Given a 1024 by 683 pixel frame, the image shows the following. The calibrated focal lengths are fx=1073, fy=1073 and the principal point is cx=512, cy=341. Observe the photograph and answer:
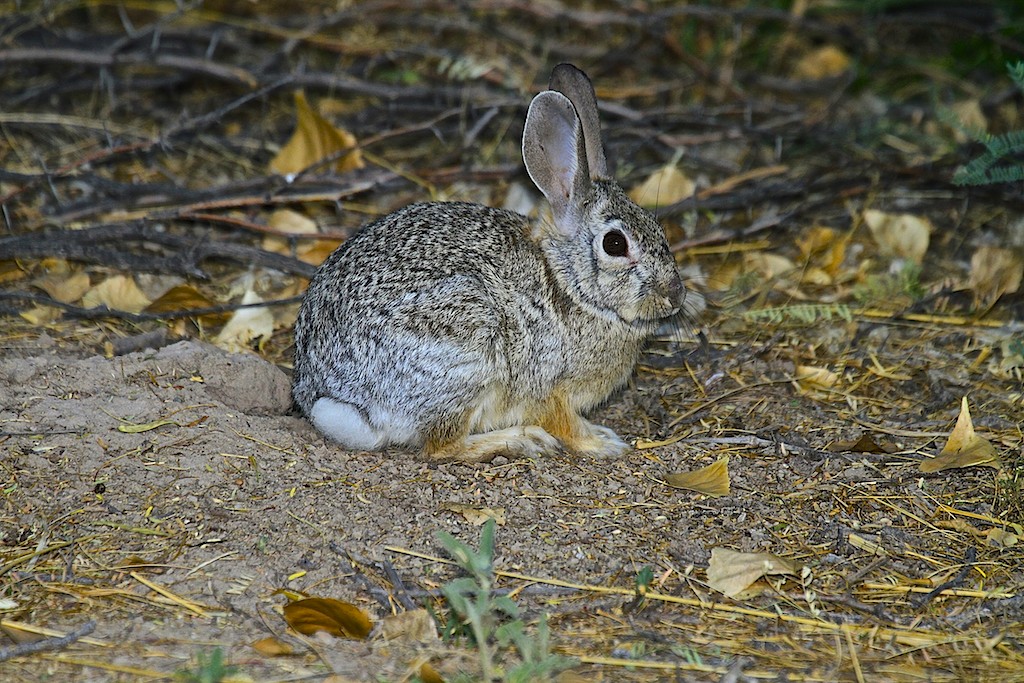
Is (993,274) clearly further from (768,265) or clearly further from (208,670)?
(208,670)

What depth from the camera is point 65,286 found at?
5.43 metres

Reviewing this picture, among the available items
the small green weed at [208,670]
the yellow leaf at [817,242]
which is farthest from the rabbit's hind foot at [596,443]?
the small green weed at [208,670]

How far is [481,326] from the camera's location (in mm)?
4461

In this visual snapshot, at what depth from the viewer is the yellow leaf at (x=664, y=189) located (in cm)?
617

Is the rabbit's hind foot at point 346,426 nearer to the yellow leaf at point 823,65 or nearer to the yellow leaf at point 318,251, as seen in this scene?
the yellow leaf at point 318,251

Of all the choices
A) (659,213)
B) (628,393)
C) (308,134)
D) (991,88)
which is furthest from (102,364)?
(991,88)

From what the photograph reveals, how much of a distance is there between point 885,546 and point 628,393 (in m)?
1.72

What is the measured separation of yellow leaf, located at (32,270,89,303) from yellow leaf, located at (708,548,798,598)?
3.51 meters

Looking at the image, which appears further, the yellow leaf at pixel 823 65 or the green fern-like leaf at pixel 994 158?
the yellow leaf at pixel 823 65

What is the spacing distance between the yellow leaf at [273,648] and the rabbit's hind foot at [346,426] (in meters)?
1.41

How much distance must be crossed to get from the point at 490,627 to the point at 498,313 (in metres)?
1.67

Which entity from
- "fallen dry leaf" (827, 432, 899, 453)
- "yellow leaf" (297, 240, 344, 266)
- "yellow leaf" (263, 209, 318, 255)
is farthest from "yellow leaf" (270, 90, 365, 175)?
"fallen dry leaf" (827, 432, 899, 453)

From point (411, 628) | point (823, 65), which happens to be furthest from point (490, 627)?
point (823, 65)

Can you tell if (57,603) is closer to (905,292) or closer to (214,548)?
(214,548)
